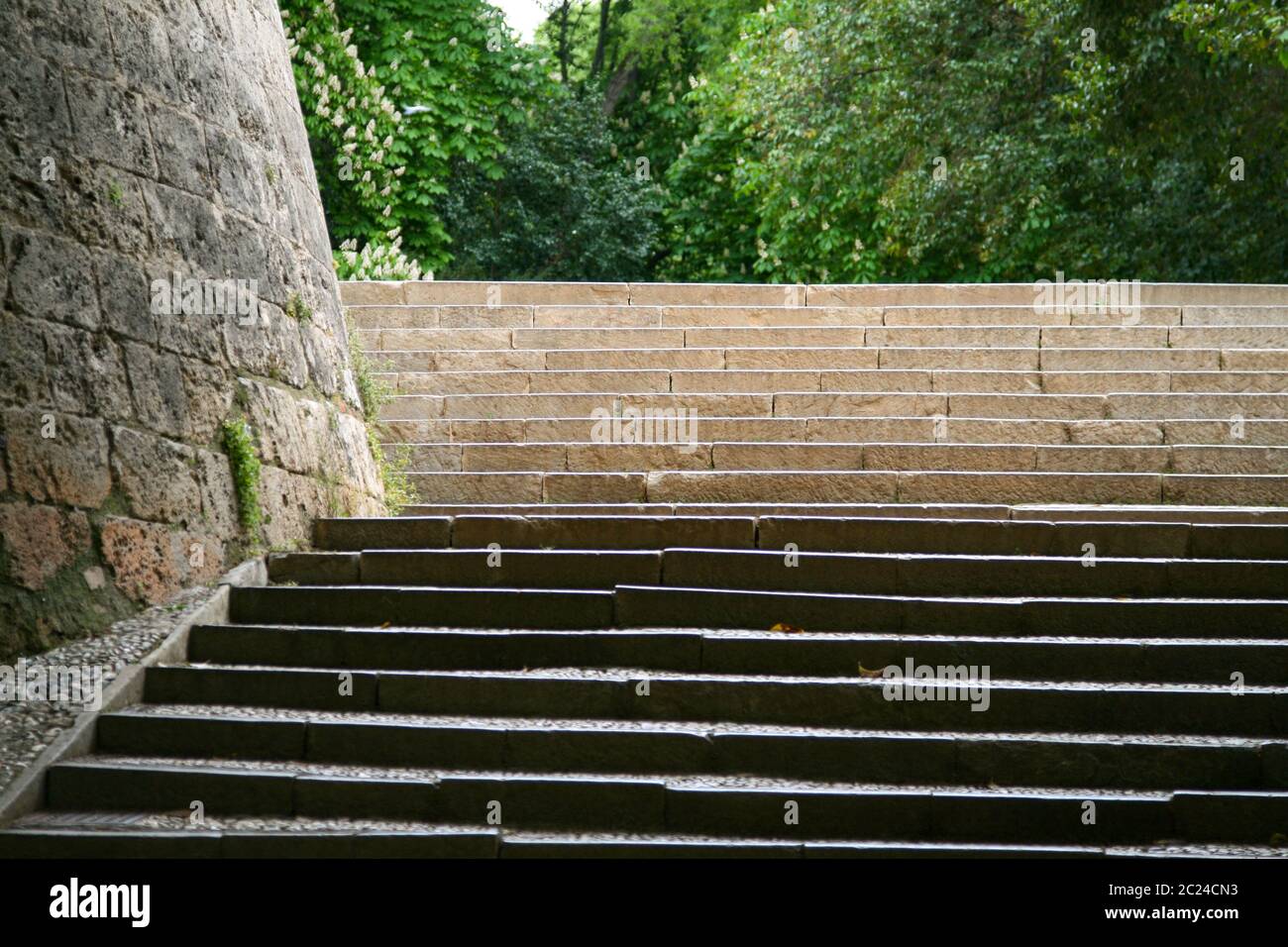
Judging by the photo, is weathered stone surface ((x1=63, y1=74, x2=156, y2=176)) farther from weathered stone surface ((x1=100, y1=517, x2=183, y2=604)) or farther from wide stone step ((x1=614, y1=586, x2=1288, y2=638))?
wide stone step ((x1=614, y1=586, x2=1288, y2=638))

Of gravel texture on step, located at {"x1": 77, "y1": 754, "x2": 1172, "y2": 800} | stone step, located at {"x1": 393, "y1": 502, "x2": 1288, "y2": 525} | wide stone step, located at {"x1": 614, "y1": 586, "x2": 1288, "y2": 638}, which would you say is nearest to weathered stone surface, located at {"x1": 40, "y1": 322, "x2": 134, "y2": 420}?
gravel texture on step, located at {"x1": 77, "y1": 754, "x2": 1172, "y2": 800}

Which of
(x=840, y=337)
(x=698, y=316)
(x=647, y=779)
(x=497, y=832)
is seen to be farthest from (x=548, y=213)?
(x=497, y=832)

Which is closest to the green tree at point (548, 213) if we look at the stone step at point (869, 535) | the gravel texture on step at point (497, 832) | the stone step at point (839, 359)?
the stone step at point (839, 359)

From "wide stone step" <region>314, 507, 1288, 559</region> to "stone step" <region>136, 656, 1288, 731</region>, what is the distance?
1274 mm

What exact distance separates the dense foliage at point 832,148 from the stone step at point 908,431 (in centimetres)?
292

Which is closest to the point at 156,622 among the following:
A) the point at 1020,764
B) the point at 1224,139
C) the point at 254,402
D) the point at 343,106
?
the point at 254,402

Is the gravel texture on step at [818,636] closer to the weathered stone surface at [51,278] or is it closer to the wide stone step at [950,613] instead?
the wide stone step at [950,613]

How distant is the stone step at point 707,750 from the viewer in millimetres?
5191

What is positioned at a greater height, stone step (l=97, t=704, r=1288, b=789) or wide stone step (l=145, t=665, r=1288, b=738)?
wide stone step (l=145, t=665, r=1288, b=738)

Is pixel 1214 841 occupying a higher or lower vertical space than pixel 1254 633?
lower

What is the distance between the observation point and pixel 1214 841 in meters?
4.89

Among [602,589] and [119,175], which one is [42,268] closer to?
[119,175]

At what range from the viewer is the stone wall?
597cm

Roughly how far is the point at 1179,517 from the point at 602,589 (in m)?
3.38
